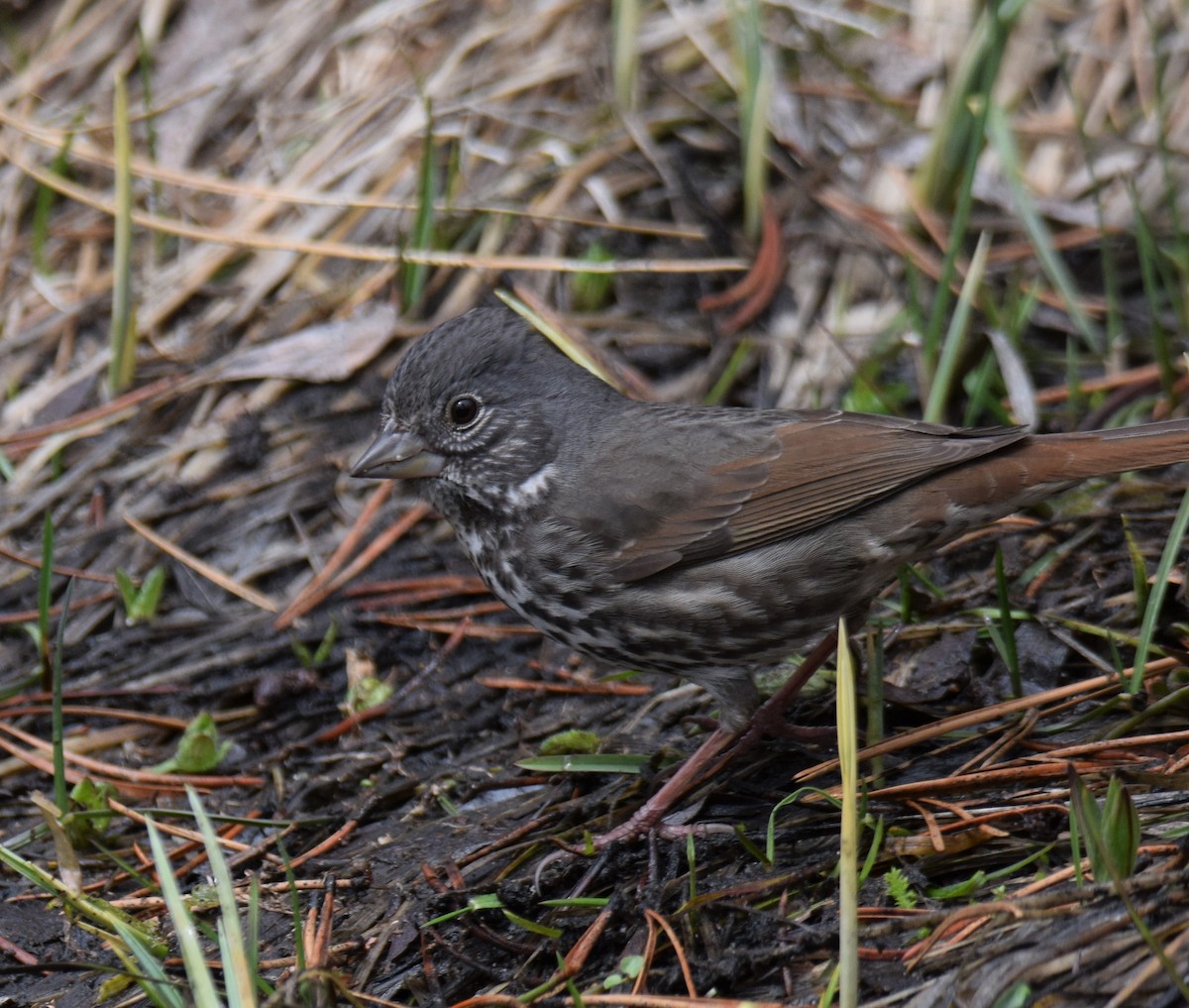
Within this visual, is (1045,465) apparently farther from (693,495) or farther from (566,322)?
(566,322)

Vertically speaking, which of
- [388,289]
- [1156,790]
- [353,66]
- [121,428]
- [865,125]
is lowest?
[1156,790]

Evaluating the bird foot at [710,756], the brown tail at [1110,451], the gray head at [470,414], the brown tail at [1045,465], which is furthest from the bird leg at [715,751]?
the gray head at [470,414]

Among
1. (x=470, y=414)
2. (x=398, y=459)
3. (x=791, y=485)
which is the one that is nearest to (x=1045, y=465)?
(x=791, y=485)

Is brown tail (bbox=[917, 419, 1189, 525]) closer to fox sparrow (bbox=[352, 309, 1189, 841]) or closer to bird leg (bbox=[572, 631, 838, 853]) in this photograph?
fox sparrow (bbox=[352, 309, 1189, 841])

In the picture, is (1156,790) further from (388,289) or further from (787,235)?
(388,289)

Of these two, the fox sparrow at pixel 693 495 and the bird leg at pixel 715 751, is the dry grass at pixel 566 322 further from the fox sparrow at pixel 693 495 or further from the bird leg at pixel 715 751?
the fox sparrow at pixel 693 495

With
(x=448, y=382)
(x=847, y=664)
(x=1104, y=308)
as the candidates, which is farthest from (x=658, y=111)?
(x=847, y=664)

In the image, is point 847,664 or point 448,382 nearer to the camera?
point 847,664
